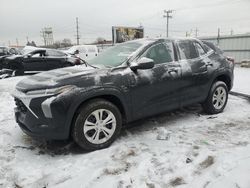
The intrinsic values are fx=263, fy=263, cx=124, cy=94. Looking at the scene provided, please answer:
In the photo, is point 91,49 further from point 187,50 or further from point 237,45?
point 187,50

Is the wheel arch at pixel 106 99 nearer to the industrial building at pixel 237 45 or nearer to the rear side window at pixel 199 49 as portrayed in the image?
the rear side window at pixel 199 49

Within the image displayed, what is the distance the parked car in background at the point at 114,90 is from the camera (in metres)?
3.57

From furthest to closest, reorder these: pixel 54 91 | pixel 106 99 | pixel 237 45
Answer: pixel 237 45
pixel 106 99
pixel 54 91

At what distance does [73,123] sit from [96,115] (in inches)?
13.6

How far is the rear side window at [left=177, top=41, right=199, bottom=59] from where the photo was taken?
16.2ft

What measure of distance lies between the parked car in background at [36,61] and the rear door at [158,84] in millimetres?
7579

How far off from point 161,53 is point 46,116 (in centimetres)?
227

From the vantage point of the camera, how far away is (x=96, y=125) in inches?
151

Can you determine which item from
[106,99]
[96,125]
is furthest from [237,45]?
[96,125]

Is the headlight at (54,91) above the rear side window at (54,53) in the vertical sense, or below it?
below

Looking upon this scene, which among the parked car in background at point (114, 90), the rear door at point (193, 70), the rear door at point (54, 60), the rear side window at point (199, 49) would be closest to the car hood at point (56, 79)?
the parked car in background at point (114, 90)

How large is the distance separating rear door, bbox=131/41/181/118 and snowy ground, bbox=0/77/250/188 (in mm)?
468

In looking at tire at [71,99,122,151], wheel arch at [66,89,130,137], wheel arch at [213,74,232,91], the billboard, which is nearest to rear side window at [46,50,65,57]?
wheel arch at [213,74,232,91]

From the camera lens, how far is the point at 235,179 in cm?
295
